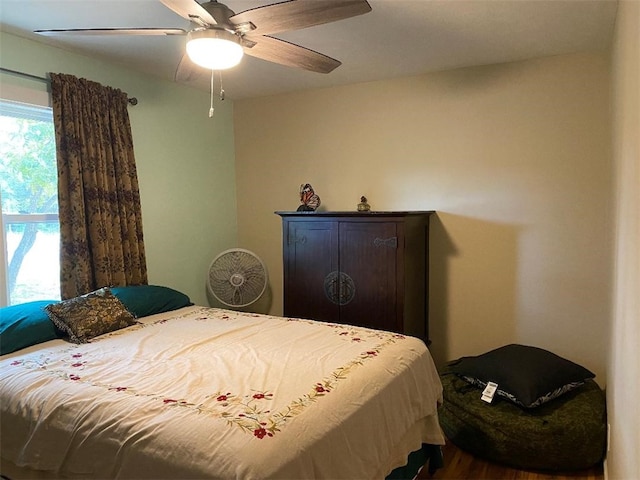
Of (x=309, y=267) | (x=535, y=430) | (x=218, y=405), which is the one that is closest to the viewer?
(x=218, y=405)

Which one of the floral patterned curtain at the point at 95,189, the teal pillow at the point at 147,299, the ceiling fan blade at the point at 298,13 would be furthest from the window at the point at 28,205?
the ceiling fan blade at the point at 298,13

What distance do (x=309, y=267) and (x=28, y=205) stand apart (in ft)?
6.12

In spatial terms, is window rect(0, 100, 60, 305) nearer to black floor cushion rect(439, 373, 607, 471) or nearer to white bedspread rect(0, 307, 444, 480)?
white bedspread rect(0, 307, 444, 480)

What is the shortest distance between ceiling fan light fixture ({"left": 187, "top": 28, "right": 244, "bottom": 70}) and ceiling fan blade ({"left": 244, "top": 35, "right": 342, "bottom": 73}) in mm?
114

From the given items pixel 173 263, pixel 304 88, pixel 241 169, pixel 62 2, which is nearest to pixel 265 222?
pixel 241 169

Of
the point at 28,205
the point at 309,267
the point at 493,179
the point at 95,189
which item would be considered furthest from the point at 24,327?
the point at 493,179

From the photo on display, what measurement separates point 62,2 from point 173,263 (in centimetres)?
200

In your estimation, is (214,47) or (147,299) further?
(147,299)

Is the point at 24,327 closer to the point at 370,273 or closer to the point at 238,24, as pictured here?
the point at 238,24

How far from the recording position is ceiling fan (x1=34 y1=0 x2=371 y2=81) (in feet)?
5.48

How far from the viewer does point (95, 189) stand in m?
2.98

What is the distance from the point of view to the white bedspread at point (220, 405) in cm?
145

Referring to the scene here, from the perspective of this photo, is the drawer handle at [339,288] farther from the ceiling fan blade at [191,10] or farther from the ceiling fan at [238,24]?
the ceiling fan blade at [191,10]

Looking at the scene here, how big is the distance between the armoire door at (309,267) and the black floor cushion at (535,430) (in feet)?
3.60
